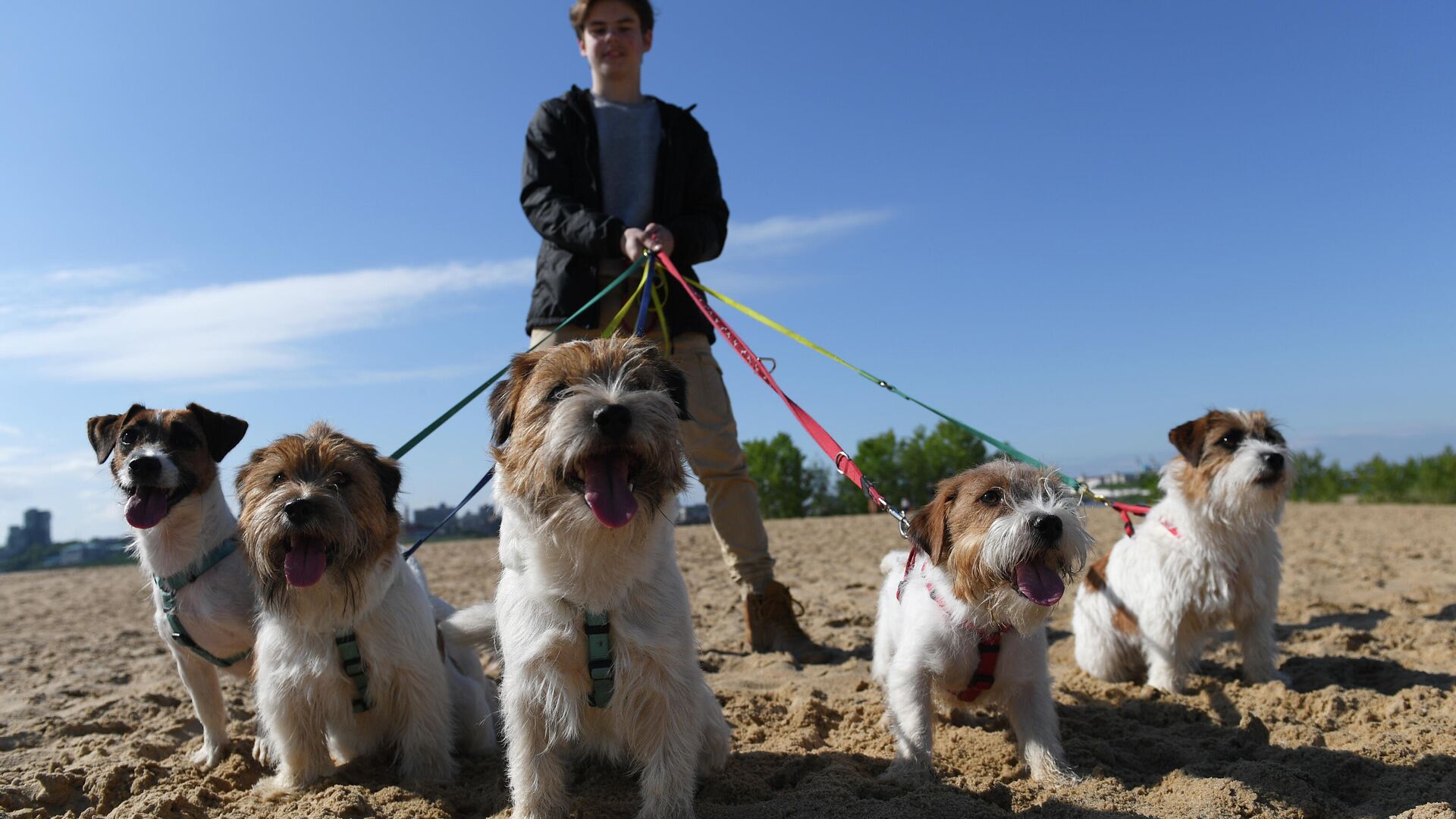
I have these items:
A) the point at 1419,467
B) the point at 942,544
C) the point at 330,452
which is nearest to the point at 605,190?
the point at 330,452

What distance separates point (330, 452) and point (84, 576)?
1897 centimetres

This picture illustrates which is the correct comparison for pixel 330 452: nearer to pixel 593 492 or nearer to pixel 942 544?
pixel 593 492

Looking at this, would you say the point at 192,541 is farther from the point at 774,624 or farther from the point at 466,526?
the point at 774,624

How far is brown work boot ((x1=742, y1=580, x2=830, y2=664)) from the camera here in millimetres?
6238

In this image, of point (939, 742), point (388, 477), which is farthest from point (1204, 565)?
point (388, 477)

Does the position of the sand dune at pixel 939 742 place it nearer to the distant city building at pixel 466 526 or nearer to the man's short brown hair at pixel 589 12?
the distant city building at pixel 466 526

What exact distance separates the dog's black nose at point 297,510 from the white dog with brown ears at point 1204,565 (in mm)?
4452

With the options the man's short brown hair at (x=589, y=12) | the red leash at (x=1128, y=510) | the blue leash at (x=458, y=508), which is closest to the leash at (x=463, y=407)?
the blue leash at (x=458, y=508)

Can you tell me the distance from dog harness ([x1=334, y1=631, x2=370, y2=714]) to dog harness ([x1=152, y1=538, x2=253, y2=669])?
83 cm

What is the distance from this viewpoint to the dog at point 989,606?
352 cm

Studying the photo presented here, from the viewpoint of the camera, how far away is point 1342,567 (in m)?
9.88

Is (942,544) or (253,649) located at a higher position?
(942,544)

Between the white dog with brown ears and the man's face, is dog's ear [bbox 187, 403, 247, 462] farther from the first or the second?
the white dog with brown ears

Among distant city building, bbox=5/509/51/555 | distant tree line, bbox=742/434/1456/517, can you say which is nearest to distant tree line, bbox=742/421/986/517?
distant tree line, bbox=742/434/1456/517
